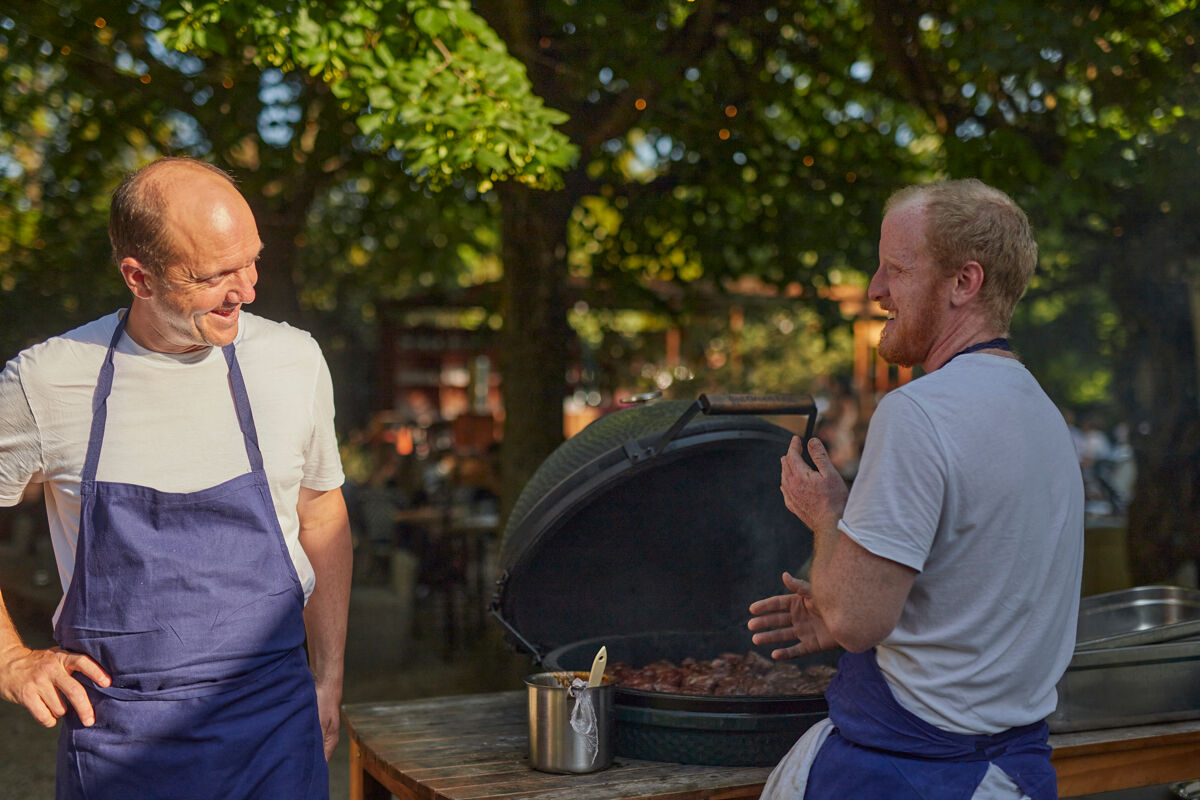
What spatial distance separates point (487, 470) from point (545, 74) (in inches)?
231

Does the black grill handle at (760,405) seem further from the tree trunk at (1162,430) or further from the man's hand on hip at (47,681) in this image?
the tree trunk at (1162,430)

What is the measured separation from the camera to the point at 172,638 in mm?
1990

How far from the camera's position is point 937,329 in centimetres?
190

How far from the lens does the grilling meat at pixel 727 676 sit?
2932 millimetres

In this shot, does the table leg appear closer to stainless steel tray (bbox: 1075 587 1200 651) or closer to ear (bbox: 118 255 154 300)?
ear (bbox: 118 255 154 300)

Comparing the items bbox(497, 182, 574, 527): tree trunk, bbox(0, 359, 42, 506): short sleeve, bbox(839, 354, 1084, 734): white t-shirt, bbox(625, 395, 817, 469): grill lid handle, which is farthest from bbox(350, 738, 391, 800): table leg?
bbox(497, 182, 574, 527): tree trunk

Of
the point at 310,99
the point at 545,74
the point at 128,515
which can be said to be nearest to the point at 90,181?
the point at 310,99

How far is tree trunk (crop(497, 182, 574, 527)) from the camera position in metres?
5.65

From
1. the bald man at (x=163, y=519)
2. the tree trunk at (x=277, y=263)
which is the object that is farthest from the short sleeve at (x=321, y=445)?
the tree trunk at (x=277, y=263)

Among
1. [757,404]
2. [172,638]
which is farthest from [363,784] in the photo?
[757,404]

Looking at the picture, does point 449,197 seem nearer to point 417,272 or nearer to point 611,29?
point 611,29

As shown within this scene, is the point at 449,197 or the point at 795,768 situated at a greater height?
the point at 449,197

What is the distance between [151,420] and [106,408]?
0.28 ft

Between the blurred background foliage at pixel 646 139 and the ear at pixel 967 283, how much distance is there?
221 cm
